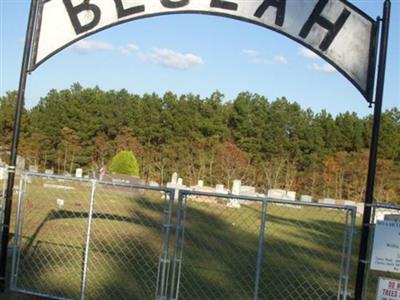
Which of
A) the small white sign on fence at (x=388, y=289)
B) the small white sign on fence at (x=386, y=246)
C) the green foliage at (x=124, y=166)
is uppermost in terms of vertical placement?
the small white sign on fence at (x=386, y=246)

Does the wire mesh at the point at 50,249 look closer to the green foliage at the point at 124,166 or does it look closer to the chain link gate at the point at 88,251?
the chain link gate at the point at 88,251

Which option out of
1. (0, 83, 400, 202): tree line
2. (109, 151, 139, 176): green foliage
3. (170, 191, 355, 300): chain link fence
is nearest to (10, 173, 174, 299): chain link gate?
(170, 191, 355, 300): chain link fence

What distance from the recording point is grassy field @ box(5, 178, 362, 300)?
25.0 feet

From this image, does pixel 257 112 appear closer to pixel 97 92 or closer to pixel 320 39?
pixel 97 92

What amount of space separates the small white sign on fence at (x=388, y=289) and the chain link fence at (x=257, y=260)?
0.43 m

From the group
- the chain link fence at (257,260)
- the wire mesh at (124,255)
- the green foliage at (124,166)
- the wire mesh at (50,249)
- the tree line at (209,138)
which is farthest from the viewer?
the tree line at (209,138)

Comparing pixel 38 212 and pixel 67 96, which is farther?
pixel 67 96

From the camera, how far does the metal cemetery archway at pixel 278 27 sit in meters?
5.21

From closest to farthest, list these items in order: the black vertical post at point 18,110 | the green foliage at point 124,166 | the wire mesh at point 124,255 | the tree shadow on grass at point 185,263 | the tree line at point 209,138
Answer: the black vertical post at point 18,110
the wire mesh at point 124,255
the tree shadow on grass at point 185,263
the green foliage at point 124,166
the tree line at point 209,138

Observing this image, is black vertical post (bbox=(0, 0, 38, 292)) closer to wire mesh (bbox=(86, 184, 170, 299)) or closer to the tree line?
wire mesh (bbox=(86, 184, 170, 299))

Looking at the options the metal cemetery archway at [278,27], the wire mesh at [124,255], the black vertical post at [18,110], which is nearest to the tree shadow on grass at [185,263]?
the wire mesh at [124,255]

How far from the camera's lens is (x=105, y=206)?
19234 millimetres

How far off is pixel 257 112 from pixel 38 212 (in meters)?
52.1

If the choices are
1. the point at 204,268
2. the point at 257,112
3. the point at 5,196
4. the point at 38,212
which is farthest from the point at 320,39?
the point at 257,112
